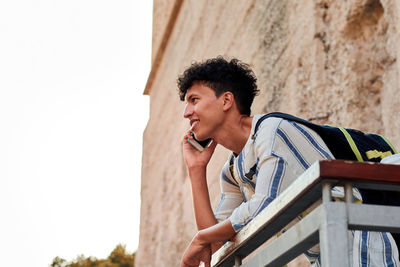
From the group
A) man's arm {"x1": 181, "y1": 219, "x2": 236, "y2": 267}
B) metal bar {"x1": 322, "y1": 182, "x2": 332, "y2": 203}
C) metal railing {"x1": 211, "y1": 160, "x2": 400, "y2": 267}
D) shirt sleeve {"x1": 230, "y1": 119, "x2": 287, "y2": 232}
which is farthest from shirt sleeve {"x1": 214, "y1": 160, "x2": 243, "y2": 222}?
metal bar {"x1": 322, "y1": 182, "x2": 332, "y2": 203}

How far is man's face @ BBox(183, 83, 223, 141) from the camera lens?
2.32 m

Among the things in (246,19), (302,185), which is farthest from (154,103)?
(302,185)

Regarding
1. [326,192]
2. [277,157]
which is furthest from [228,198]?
[326,192]

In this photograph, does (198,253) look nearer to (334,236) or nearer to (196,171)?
(196,171)

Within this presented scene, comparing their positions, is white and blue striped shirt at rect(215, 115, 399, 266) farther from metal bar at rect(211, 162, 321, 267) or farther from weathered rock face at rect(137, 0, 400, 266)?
weathered rock face at rect(137, 0, 400, 266)

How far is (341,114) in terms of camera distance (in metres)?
3.63

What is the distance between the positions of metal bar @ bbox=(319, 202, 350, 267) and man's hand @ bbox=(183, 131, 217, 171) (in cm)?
131

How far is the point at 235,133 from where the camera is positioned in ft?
7.46

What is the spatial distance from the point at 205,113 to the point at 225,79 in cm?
15

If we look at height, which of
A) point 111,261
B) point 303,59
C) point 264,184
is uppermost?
point 111,261

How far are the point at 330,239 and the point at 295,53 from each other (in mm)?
3116

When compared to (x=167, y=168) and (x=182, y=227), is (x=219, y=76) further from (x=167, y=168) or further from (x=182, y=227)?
(x=167, y=168)

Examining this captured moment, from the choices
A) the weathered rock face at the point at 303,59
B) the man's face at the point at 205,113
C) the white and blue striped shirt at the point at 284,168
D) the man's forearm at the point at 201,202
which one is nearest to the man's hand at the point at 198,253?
the white and blue striped shirt at the point at 284,168

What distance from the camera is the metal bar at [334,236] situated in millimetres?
1149
